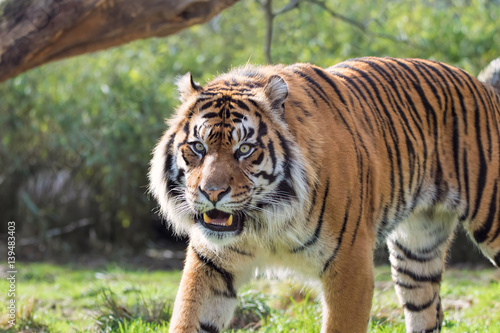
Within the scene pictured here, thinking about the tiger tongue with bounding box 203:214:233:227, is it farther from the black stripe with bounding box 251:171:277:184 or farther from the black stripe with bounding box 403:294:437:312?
the black stripe with bounding box 403:294:437:312

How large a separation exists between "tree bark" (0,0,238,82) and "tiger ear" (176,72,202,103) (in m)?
1.43

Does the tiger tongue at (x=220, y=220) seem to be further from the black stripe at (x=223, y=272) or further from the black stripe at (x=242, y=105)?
the black stripe at (x=242, y=105)

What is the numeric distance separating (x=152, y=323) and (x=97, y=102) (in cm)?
508

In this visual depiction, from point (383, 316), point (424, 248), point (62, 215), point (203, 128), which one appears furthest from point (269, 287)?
point (62, 215)

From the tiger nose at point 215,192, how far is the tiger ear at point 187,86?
2.08 ft

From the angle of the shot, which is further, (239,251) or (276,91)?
(239,251)

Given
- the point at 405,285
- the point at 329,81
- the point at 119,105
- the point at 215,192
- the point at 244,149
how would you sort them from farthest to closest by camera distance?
1. the point at 119,105
2. the point at 405,285
3. the point at 329,81
4. the point at 244,149
5. the point at 215,192

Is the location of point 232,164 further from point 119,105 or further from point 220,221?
point 119,105

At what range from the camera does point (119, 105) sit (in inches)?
333

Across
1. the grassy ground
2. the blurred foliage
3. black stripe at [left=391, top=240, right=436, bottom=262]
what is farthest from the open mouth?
the blurred foliage

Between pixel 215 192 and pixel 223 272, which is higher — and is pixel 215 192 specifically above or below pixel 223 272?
above

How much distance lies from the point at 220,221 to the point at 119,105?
5940 millimetres

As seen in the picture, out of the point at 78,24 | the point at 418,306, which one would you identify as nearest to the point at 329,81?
the point at 418,306

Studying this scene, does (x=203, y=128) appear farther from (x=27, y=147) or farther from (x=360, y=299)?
(x=27, y=147)
